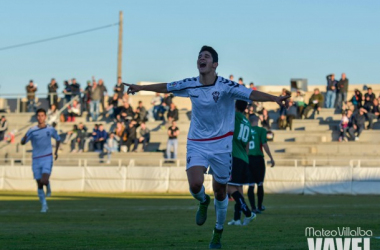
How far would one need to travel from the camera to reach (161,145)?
42.0 meters

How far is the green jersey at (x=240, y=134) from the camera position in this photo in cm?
1555

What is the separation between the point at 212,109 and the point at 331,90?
Answer: 31750 millimetres

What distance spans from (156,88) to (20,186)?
28.3 metres

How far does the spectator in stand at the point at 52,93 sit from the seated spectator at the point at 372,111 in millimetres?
18384

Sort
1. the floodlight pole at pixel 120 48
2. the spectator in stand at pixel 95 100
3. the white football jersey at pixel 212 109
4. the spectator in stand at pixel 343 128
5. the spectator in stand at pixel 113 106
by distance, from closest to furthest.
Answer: the white football jersey at pixel 212 109 < the spectator in stand at pixel 343 128 < the spectator in stand at pixel 113 106 < the spectator in stand at pixel 95 100 < the floodlight pole at pixel 120 48

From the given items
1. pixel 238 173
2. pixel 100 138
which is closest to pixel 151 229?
pixel 238 173

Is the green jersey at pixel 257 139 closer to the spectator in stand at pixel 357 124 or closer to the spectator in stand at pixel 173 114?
the spectator in stand at pixel 357 124

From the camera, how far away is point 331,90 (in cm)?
4181

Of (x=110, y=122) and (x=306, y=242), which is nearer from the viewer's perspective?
(x=306, y=242)

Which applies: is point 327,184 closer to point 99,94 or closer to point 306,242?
point 99,94

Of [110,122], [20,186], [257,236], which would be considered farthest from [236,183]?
[110,122]

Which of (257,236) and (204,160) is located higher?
(204,160)

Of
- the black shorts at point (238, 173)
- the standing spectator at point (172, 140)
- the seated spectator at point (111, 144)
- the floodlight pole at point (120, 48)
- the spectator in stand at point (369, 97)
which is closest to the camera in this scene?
the black shorts at point (238, 173)

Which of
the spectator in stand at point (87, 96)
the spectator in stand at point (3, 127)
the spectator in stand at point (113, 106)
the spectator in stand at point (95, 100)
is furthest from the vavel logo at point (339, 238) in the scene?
the spectator in stand at point (3, 127)
